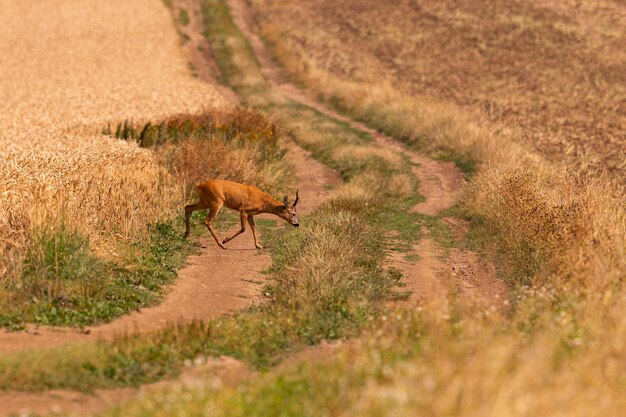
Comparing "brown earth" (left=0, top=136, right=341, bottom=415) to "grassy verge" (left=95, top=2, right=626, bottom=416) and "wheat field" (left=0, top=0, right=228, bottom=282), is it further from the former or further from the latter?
"wheat field" (left=0, top=0, right=228, bottom=282)

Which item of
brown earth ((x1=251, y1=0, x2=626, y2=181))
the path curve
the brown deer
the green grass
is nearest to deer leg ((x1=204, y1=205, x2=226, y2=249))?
the brown deer

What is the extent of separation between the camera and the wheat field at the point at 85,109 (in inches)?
567

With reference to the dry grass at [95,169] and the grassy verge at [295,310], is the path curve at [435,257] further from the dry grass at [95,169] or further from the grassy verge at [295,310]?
the dry grass at [95,169]

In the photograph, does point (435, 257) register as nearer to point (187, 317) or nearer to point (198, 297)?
point (198, 297)

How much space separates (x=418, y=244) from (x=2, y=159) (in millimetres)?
8501

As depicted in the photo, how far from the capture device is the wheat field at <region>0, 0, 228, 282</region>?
567 inches

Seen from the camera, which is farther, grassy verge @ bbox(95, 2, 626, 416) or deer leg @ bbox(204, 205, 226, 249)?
deer leg @ bbox(204, 205, 226, 249)

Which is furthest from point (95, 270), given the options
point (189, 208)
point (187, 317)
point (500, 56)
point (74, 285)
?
point (500, 56)

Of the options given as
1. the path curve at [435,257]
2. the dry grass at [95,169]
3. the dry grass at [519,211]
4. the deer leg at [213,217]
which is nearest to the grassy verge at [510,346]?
the dry grass at [519,211]

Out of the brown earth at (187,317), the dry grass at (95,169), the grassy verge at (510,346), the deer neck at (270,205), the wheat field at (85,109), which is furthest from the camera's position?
the deer neck at (270,205)

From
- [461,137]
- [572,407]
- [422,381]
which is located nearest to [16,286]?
[422,381]

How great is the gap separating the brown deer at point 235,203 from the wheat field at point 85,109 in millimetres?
1087

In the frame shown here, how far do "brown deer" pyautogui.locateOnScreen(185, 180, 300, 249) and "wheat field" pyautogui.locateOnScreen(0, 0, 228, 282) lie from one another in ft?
3.57

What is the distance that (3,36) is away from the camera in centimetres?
5944
